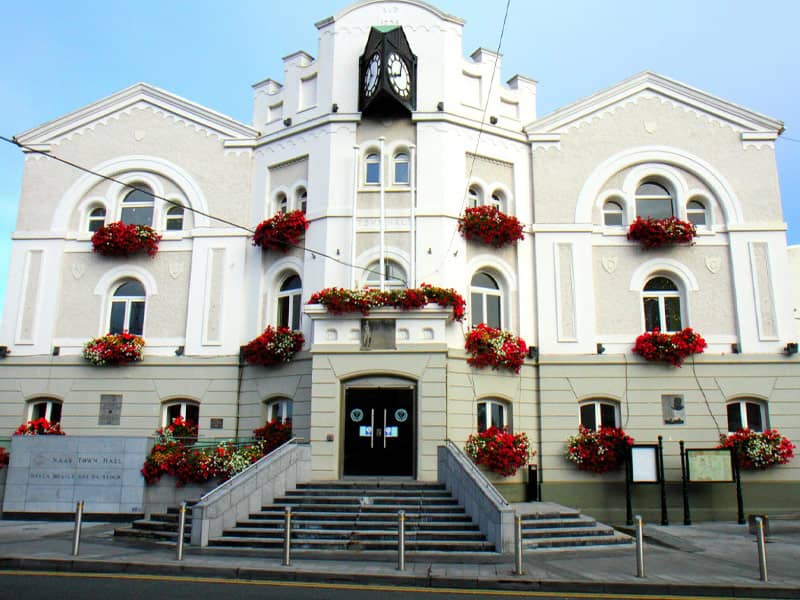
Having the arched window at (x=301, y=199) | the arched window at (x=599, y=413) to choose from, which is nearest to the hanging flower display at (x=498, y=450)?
the arched window at (x=599, y=413)

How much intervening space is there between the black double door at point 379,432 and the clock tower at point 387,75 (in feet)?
26.9

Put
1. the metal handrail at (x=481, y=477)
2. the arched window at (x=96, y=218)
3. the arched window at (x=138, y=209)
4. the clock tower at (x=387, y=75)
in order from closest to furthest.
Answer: the metal handrail at (x=481, y=477)
the clock tower at (x=387, y=75)
the arched window at (x=138, y=209)
the arched window at (x=96, y=218)

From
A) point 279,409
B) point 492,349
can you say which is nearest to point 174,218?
point 279,409

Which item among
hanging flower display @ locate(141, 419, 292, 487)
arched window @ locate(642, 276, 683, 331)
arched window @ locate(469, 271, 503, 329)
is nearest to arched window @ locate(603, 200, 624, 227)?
arched window @ locate(642, 276, 683, 331)

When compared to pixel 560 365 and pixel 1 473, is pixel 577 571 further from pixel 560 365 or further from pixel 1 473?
pixel 1 473

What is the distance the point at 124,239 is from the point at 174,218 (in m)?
1.78

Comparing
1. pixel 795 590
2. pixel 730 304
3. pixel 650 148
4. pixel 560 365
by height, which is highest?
pixel 650 148

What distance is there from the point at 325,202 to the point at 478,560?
1122cm

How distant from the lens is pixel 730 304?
68.0 feet

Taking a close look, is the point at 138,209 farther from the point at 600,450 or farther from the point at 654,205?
the point at 654,205


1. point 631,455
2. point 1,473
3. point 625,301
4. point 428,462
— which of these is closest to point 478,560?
point 428,462

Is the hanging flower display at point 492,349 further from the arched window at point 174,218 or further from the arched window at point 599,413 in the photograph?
the arched window at point 174,218

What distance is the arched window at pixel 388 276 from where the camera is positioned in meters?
19.8

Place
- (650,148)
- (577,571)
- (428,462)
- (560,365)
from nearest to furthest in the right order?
(577,571) < (428,462) < (560,365) < (650,148)
